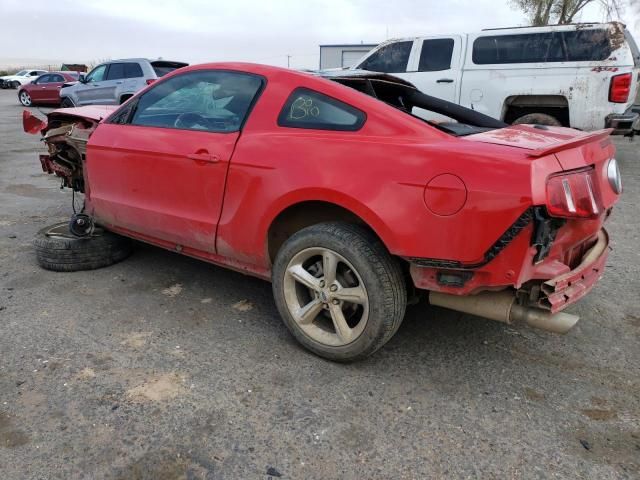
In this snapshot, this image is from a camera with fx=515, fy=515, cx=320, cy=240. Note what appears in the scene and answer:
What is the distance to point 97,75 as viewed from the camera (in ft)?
48.0

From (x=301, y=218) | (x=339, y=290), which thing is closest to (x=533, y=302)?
(x=339, y=290)

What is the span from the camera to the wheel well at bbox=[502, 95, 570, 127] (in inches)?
314

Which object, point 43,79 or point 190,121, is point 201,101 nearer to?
point 190,121

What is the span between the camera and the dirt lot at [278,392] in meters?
2.12

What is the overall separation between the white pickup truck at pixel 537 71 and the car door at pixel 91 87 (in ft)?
29.6

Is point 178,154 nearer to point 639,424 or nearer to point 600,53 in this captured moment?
point 639,424

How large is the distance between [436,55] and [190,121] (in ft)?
21.7

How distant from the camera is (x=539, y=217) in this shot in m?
2.12

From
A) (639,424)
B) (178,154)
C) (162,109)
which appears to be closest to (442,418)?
(639,424)

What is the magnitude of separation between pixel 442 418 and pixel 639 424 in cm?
89

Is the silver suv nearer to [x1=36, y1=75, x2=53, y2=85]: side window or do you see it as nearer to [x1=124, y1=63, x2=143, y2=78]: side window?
[x1=124, y1=63, x2=143, y2=78]: side window

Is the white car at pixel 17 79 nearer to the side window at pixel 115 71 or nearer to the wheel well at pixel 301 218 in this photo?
the side window at pixel 115 71

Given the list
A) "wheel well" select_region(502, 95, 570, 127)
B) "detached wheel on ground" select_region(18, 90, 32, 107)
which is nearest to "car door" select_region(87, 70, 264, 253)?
"wheel well" select_region(502, 95, 570, 127)

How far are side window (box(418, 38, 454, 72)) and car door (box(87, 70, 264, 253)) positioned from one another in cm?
632
